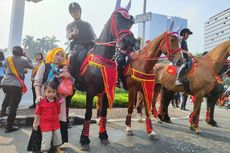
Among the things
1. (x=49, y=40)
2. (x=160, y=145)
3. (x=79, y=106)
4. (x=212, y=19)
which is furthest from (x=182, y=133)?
(x=212, y=19)

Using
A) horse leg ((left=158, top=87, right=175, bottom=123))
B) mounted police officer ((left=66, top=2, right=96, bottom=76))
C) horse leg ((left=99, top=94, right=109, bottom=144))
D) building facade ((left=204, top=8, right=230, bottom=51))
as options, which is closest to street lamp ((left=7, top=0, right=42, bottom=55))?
horse leg ((left=158, top=87, right=175, bottom=123))

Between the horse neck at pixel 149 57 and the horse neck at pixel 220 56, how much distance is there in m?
2.27

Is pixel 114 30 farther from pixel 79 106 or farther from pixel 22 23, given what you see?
pixel 22 23

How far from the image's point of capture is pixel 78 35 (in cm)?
647

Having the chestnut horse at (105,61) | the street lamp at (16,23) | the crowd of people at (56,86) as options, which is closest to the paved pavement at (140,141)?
the chestnut horse at (105,61)

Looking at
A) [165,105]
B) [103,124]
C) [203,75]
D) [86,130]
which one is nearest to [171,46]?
[203,75]

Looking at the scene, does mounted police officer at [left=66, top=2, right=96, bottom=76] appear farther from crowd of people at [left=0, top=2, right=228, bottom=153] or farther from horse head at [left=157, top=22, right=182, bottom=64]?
horse head at [left=157, top=22, right=182, bottom=64]

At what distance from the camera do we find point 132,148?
5.89m

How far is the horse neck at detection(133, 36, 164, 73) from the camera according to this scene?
7207mm

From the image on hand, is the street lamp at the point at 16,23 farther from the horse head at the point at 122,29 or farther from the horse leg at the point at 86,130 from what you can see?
the horse head at the point at 122,29

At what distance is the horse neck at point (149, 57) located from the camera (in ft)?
23.6

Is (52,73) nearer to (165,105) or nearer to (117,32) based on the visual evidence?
(117,32)

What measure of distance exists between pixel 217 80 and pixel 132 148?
5.26 metres

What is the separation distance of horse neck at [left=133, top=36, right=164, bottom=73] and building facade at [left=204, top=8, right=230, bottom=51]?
90827 mm
